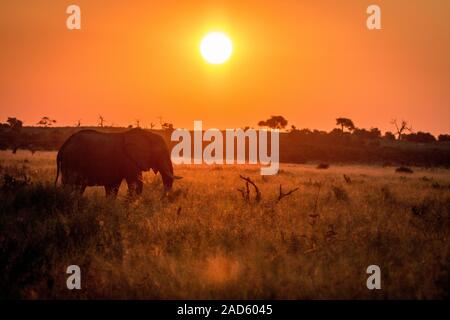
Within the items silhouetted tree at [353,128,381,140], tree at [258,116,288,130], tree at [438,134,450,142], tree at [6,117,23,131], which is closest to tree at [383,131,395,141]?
silhouetted tree at [353,128,381,140]

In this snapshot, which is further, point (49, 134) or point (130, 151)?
point (49, 134)

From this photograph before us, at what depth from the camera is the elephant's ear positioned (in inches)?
537

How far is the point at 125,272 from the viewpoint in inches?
236

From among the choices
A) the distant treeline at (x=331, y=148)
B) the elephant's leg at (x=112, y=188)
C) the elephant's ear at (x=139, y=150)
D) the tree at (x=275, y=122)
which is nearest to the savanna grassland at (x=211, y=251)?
the elephant's leg at (x=112, y=188)

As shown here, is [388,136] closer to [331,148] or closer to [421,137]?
[421,137]

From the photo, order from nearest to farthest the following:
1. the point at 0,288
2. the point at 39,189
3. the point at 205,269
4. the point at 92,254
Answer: the point at 0,288 < the point at 205,269 < the point at 92,254 < the point at 39,189

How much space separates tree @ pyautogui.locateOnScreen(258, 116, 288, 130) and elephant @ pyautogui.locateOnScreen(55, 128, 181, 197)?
7979 cm

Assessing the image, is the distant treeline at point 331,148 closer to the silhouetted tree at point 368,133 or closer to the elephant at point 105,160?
the silhouetted tree at point 368,133

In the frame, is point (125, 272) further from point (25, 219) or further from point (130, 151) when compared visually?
point (130, 151)

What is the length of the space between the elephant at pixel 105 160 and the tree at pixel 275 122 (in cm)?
7979

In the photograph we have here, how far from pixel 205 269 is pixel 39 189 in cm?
567

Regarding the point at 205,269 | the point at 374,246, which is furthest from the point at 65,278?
the point at 374,246
